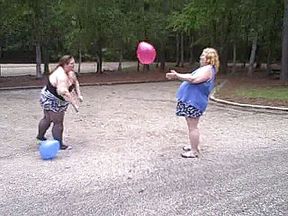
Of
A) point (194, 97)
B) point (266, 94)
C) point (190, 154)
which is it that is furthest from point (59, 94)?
point (266, 94)

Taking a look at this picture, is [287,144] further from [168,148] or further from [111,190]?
[111,190]

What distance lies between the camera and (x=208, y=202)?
480 cm

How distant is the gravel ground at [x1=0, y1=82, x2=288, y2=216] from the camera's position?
476cm

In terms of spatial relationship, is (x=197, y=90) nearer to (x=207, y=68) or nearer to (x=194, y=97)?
(x=194, y=97)

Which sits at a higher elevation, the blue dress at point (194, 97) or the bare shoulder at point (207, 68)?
the bare shoulder at point (207, 68)

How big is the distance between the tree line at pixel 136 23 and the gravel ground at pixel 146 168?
1024 cm

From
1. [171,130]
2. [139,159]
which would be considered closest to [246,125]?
[171,130]

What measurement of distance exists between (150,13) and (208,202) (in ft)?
67.8

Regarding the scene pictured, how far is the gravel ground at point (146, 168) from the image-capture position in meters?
4.76

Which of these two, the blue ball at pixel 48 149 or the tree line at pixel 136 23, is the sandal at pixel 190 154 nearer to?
the blue ball at pixel 48 149

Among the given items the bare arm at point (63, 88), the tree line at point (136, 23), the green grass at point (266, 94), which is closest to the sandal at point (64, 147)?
the bare arm at point (63, 88)

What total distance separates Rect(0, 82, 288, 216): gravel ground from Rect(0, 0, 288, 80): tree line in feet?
33.6

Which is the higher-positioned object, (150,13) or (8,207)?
(150,13)

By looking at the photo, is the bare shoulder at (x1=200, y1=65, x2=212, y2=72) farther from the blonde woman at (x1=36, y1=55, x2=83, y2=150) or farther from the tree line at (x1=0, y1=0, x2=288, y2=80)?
the tree line at (x1=0, y1=0, x2=288, y2=80)
